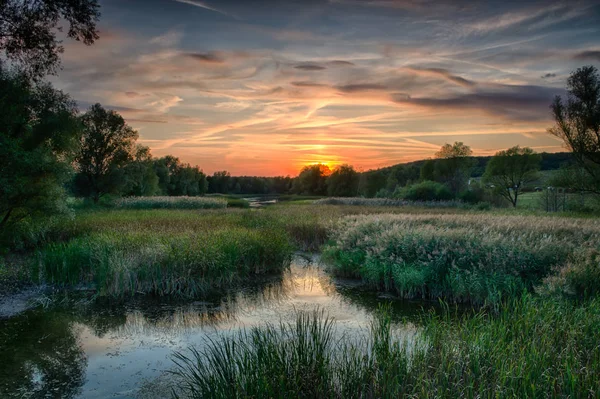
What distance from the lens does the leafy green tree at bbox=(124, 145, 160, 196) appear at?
4917 cm

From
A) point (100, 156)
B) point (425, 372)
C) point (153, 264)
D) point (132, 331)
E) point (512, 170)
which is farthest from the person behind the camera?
point (512, 170)

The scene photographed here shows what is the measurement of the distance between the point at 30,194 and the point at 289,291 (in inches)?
469

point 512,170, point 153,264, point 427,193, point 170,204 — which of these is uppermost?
point 512,170

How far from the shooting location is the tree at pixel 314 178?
111 m

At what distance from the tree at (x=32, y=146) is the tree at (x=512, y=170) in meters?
61.2

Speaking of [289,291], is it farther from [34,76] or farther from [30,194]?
[30,194]

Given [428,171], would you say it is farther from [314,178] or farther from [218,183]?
[218,183]

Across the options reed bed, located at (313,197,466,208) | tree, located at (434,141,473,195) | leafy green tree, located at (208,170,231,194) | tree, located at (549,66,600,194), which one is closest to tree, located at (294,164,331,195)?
leafy green tree, located at (208,170,231,194)

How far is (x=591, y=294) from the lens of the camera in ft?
28.1

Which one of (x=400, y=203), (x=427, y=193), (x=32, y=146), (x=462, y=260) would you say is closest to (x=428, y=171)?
(x=427, y=193)

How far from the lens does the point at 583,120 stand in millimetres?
30297

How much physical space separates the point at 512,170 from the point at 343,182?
42104 millimetres

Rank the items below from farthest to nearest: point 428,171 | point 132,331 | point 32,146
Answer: point 428,171, point 32,146, point 132,331

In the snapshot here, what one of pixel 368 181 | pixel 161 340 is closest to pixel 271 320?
pixel 161 340
